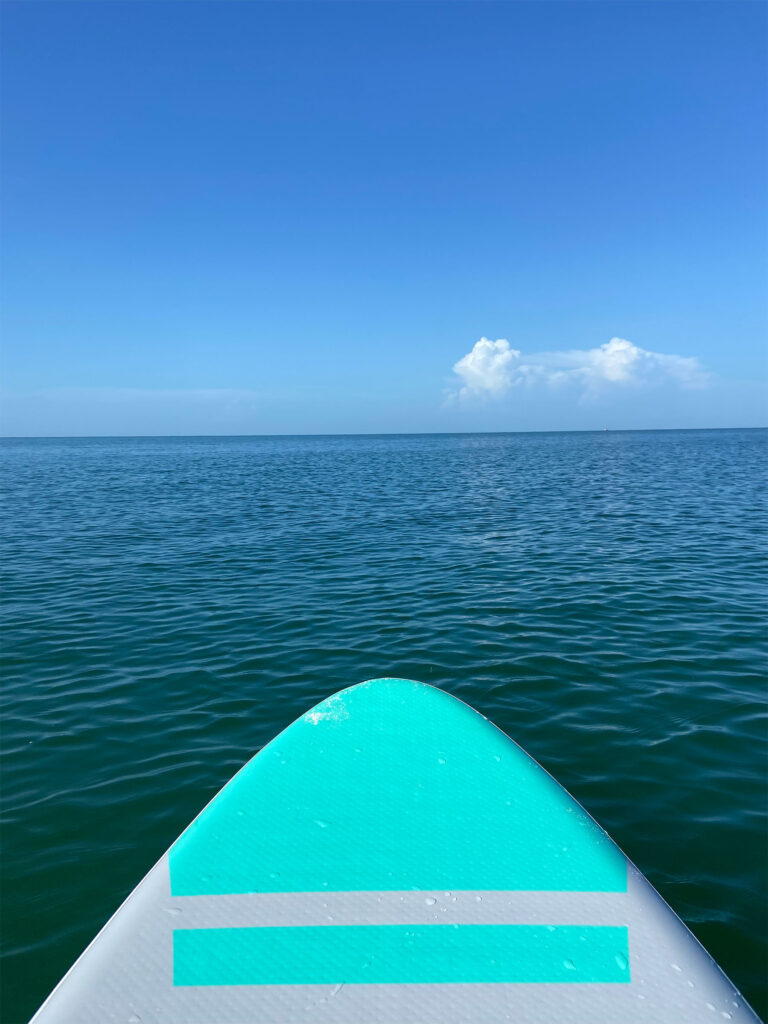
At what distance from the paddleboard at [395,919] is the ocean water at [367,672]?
0.99 metres

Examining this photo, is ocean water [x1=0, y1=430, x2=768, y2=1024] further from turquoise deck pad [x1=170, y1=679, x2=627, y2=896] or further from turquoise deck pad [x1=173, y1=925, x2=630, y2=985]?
turquoise deck pad [x1=173, y1=925, x2=630, y2=985]

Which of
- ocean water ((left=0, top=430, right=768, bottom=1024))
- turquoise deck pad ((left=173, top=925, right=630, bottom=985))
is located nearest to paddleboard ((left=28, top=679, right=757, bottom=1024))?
turquoise deck pad ((left=173, top=925, right=630, bottom=985))

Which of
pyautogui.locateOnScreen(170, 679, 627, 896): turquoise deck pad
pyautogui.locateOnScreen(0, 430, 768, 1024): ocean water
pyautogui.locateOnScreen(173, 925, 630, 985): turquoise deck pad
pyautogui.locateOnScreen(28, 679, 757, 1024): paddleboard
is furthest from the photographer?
pyautogui.locateOnScreen(0, 430, 768, 1024): ocean water

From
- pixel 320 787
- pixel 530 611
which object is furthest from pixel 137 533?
pixel 320 787

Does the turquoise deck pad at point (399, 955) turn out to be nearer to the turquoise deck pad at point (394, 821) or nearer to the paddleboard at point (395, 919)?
the paddleboard at point (395, 919)

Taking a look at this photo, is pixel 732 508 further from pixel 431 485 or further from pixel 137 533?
pixel 137 533

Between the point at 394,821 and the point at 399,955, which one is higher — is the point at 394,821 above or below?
above

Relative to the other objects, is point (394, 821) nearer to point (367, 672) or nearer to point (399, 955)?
point (399, 955)

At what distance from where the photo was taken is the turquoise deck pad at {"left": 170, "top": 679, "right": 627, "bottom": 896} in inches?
145

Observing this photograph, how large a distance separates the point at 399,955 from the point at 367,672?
5.04 metres

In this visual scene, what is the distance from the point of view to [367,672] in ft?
27.1

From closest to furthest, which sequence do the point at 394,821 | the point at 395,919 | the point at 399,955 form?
the point at 399,955 < the point at 395,919 < the point at 394,821

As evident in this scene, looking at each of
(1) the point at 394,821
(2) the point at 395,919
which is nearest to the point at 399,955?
(2) the point at 395,919

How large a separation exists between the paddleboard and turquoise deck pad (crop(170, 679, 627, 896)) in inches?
0.5
